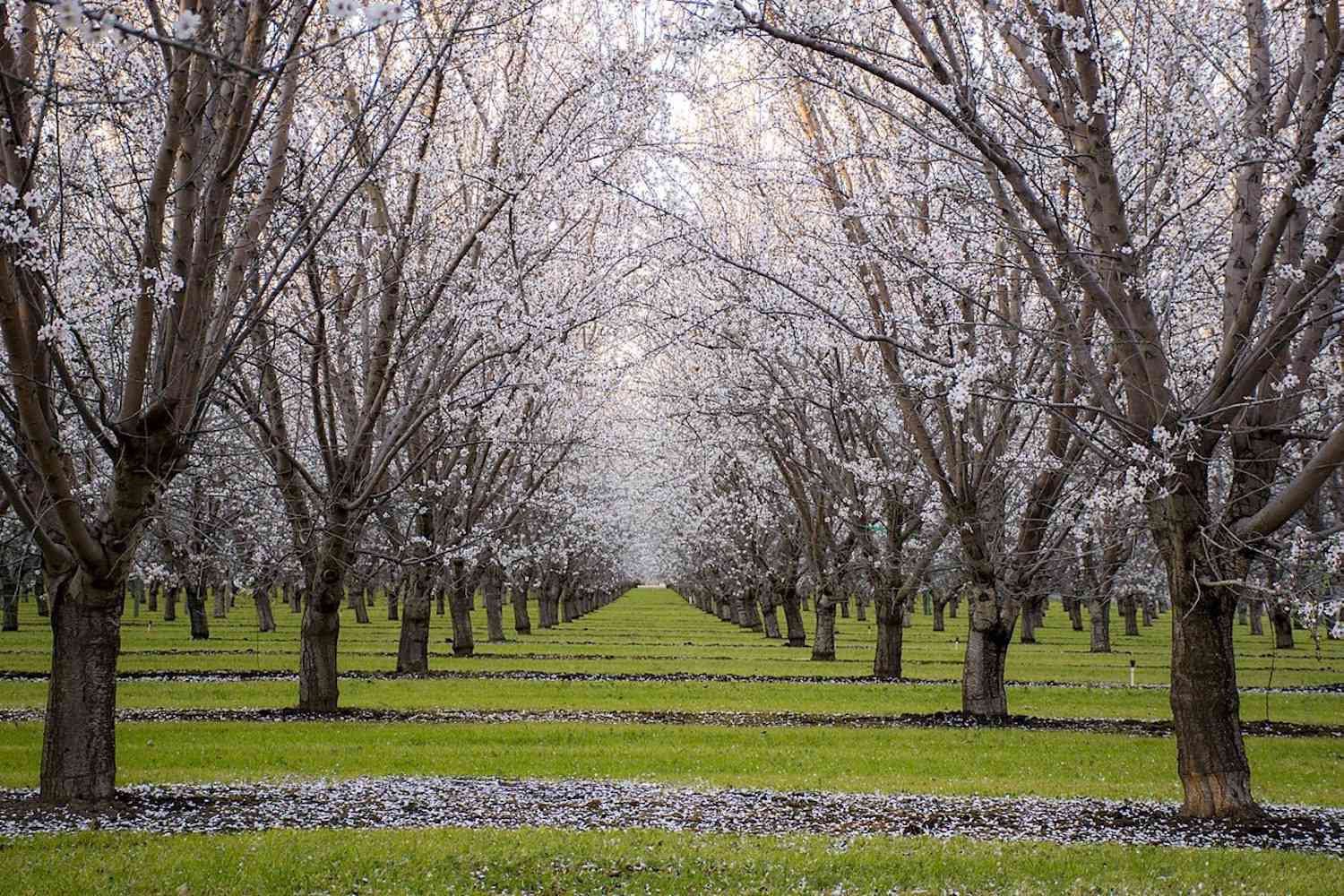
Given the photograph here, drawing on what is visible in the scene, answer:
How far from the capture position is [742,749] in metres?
15.5

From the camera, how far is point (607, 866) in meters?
8.33

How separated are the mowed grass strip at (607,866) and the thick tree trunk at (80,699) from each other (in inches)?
44.2

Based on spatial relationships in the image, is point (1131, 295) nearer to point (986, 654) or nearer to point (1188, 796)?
point (1188, 796)

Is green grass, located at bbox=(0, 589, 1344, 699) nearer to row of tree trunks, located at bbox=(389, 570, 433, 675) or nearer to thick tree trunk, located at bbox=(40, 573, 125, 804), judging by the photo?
row of tree trunks, located at bbox=(389, 570, 433, 675)

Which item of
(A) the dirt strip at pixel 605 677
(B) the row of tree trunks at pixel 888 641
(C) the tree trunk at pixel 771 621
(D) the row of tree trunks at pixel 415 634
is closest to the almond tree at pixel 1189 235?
(A) the dirt strip at pixel 605 677

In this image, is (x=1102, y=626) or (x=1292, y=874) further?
(x=1102, y=626)

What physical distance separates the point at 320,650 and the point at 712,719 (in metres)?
6.31

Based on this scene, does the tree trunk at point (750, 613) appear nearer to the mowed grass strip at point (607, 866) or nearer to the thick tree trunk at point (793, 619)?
the thick tree trunk at point (793, 619)

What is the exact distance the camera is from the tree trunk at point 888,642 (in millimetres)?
26000

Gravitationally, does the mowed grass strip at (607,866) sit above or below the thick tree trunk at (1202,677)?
below

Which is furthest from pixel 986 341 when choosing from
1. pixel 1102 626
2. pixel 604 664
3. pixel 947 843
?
pixel 1102 626

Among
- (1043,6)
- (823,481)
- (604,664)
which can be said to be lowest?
(604,664)

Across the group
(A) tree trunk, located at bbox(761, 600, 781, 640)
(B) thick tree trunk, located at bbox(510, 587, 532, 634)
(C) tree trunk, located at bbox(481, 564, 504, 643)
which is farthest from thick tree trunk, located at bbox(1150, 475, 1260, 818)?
(B) thick tree trunk, located at bbox(510, 587, 532, 634)

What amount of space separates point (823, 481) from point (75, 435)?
48.6 ft
